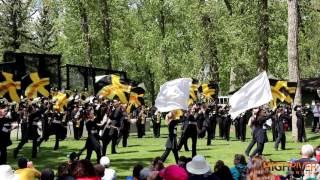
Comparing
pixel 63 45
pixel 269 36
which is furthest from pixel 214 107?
pixel 63 45

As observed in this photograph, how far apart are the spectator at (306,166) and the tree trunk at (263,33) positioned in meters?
26.3

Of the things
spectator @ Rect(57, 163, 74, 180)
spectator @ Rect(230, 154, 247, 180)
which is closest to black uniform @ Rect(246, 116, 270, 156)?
spectator @ Rect(230, 154, 247, 180)

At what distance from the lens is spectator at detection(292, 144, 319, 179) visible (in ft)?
31.9

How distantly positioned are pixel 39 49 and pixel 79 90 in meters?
31.6

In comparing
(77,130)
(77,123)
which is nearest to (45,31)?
(77,130)

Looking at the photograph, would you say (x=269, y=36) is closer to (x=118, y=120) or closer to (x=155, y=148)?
(x=155, y=148)

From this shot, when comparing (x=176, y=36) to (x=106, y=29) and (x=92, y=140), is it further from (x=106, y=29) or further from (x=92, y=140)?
(x=92, y=140)

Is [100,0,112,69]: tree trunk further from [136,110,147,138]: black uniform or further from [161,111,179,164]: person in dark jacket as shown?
[161,111,179,164]: person in dark jacket

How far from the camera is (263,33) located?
37562mm

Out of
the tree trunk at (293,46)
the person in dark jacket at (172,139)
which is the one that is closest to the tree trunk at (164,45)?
the tree trunk at (293,46)

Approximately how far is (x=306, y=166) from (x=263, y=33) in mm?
28546

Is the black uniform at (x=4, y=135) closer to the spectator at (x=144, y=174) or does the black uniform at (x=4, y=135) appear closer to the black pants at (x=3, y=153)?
the black pants at (x=3, y=153)

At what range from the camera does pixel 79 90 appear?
2886 centimetres

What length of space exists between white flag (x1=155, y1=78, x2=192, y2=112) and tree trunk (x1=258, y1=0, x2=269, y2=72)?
19345 millimetres
